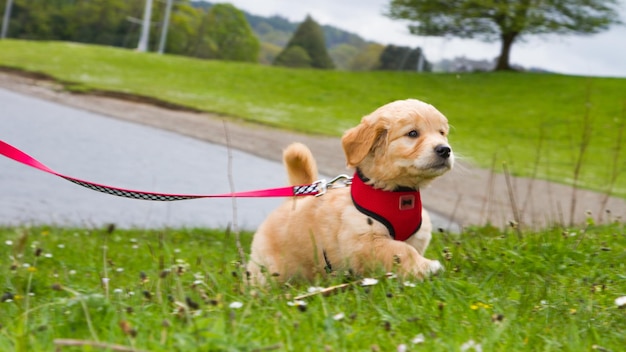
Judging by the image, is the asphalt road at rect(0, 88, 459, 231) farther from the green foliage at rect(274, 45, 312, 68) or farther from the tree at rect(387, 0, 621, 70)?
the green foliage at rect(274, 45, 312, 68)

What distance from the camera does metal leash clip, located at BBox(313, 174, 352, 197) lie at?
151 inches

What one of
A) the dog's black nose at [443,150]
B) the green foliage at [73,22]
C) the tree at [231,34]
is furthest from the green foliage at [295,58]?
the dog's black nose at [443,150]

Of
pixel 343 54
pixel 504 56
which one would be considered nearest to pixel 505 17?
pixel 504 56

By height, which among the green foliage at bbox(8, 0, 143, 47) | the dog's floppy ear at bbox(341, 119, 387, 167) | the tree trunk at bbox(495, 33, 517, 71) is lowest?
the green foliage at bbox(8, 0, 143, 47)

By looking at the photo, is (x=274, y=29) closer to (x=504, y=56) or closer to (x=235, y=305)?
(x=504, y=56)

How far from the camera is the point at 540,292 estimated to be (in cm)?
324

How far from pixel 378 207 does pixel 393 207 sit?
0.07m

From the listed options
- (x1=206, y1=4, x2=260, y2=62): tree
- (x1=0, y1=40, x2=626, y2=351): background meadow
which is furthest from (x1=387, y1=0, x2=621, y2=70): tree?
(x1=206, y1=4, x2=260, y2=62): tree

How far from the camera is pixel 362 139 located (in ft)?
11.8

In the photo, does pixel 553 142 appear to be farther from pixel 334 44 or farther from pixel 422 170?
pixel 334 44

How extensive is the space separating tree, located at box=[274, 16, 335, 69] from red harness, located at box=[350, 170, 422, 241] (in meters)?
51.4

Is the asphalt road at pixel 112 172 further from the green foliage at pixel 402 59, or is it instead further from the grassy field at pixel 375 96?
the green foliage at pixel 402 59

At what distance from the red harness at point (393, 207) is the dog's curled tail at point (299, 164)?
63 cm

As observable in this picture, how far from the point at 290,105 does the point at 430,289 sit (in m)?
20.2
